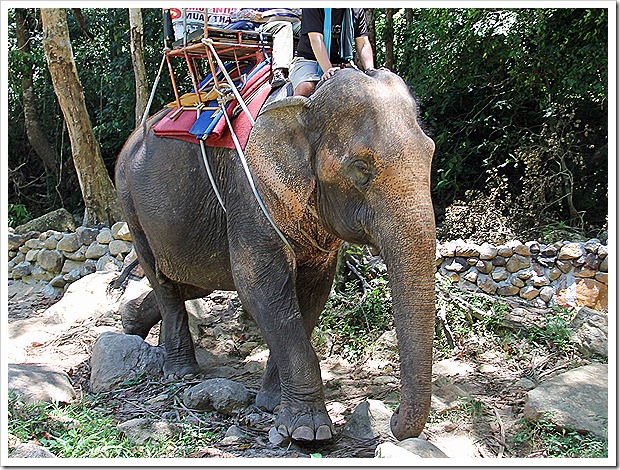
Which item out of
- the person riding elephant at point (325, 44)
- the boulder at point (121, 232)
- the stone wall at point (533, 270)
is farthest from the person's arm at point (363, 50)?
the boulder at point (121, 232)

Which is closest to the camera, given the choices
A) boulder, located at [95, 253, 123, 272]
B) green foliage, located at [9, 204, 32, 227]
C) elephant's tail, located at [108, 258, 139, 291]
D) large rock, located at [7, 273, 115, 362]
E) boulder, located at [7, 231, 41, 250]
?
large rock, located at [7, 273, 115, 362]

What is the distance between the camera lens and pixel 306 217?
3.70m

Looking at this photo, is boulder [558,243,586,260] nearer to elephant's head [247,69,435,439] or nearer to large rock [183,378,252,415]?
large rock [183,378,252,415]

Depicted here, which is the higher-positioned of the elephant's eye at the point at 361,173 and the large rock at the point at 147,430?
the elephant's eye at the point at 361,173

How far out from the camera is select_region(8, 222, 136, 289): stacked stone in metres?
8.73

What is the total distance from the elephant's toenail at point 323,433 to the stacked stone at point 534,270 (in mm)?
3513

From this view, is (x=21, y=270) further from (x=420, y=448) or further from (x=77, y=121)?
(x=420, y=448)

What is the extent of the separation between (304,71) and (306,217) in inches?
31.5

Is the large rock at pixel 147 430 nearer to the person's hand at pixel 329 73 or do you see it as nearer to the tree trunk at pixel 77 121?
the person's hand at pixel 329 73

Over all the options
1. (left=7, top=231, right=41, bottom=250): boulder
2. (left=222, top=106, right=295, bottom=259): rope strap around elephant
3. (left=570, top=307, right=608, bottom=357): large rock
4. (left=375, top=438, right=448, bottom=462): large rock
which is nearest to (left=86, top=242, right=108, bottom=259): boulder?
(left=7, top=231, right=41, bottom=250): boulder

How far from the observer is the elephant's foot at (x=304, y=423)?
11.9 feet

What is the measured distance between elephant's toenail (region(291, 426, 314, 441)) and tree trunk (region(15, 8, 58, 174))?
10.4 meters

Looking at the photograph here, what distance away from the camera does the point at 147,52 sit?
39.6 ft

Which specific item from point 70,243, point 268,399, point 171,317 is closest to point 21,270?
point 70,243
